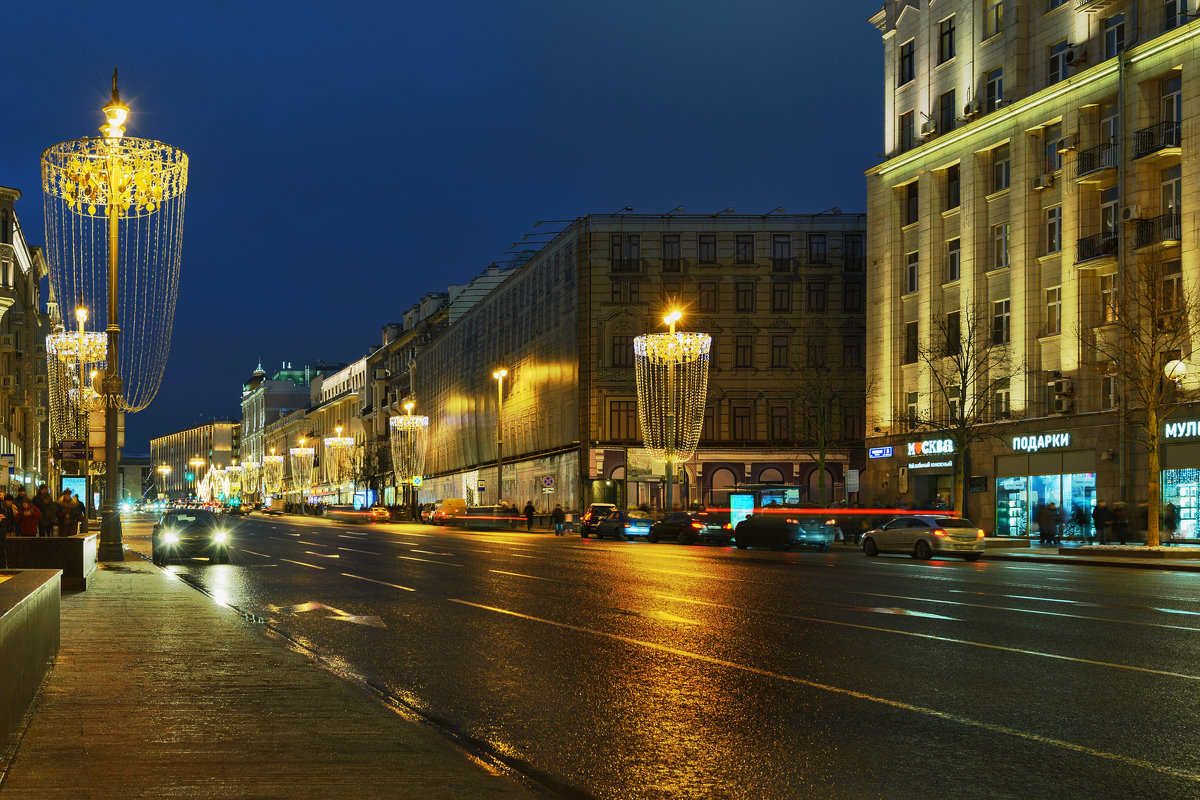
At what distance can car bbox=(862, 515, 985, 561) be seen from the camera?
121 ft

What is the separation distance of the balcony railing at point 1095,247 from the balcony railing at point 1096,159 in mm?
2265

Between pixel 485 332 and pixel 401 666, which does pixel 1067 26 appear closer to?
pixel 401 666

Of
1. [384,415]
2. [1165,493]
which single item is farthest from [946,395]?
[384,415]

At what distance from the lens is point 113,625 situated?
598 inches

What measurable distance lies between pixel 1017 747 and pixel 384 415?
13491 centimetres

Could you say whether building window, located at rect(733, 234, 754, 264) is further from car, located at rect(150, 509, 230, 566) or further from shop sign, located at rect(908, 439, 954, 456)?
car, located at rect(150, 509, 230, 566)

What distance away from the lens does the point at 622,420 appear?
7650cm

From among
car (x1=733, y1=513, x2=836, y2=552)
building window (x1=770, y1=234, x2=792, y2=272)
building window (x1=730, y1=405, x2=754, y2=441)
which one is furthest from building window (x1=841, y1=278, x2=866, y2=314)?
car (x1=733, y1=513, x2=836, y2=552)

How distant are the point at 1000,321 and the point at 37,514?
36940mm

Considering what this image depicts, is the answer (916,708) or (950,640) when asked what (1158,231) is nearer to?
(950,640)

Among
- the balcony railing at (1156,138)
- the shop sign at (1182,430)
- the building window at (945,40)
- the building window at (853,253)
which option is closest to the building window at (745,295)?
the building window at (853,253)

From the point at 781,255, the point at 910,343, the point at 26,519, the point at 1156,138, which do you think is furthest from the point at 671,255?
the point at 26,519

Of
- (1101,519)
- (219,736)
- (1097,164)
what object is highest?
(1097,164)

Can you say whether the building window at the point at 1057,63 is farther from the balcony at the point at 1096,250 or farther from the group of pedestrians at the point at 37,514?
the group of pedestrians at the point at 37,514
